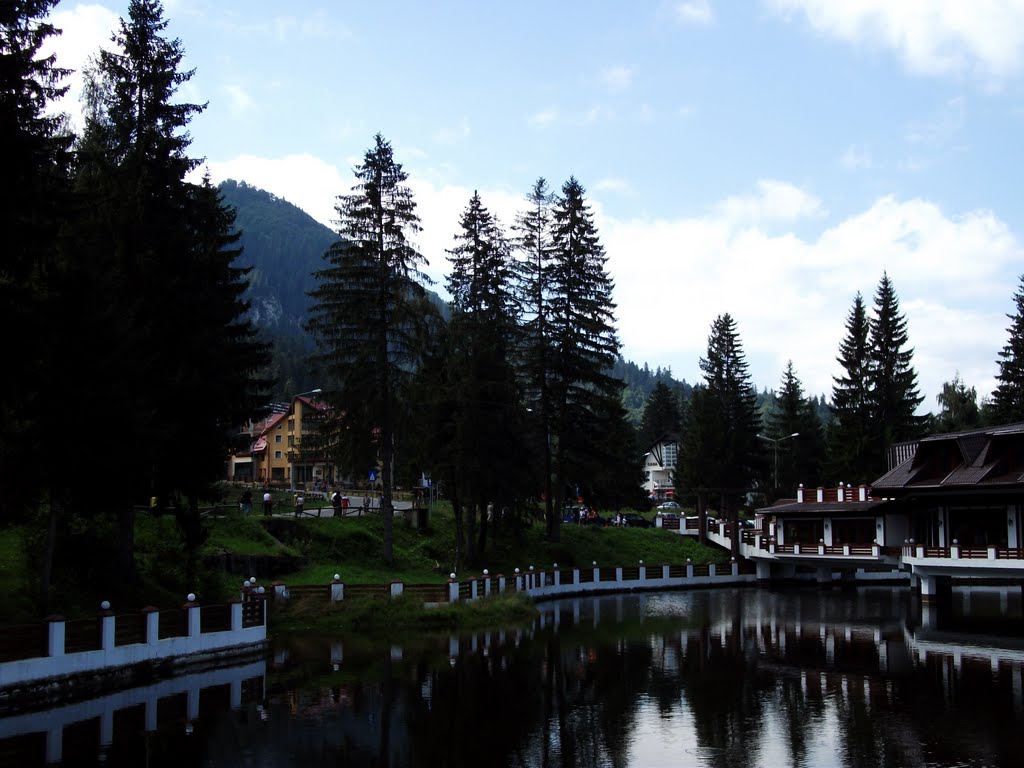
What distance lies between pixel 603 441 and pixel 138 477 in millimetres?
35265

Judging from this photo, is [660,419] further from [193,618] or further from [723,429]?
[193,618]

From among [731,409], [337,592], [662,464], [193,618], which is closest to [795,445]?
[731,409]

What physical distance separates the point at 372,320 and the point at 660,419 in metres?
98.9

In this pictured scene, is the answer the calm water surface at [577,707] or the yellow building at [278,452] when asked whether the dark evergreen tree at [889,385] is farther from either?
the yellow building at [278,452]

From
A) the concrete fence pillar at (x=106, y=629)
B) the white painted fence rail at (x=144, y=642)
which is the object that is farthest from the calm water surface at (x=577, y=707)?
the concrete fence pillar at (x=106, y=629)

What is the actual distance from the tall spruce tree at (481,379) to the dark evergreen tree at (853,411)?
1249 inches

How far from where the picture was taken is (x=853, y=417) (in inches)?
2788

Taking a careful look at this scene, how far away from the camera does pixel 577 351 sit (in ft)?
184

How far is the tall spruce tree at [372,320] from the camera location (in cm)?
4266

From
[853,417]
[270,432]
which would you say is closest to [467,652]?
[853,417]

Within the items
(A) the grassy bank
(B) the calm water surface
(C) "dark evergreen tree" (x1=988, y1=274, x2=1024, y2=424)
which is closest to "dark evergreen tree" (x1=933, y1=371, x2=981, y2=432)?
(C) "dark evergreen tree" (x1=988, y1=274, x2=1024, y2=424)

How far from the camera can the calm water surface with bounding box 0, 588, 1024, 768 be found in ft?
53.5

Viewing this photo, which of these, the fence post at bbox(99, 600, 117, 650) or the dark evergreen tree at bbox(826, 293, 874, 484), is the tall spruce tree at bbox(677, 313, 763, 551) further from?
the fence post at bbox(99, 600, 117, 650)

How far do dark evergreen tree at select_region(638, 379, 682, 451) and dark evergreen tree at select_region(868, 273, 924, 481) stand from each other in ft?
200
